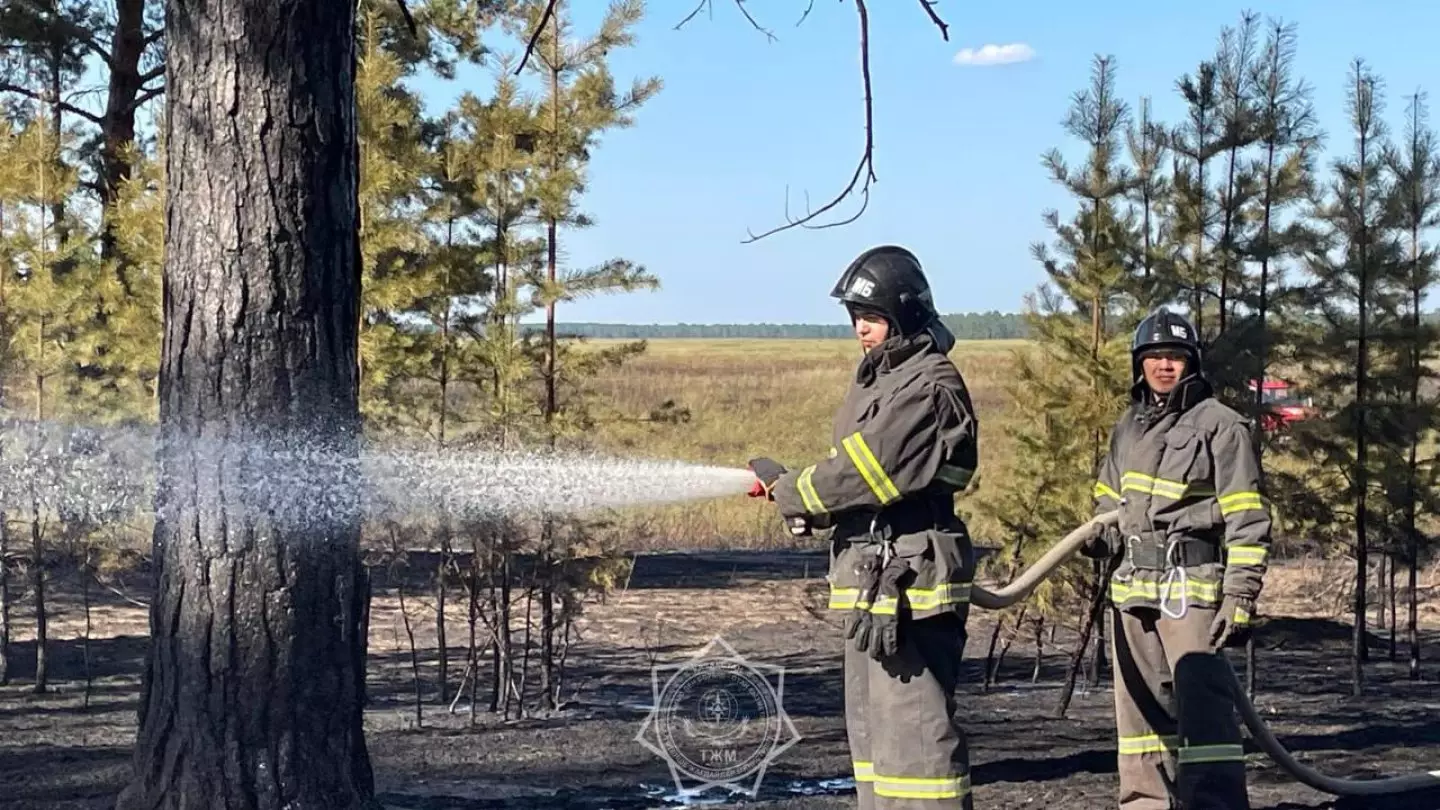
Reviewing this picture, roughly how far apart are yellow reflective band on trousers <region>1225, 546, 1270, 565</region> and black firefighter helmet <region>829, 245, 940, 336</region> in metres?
1.62

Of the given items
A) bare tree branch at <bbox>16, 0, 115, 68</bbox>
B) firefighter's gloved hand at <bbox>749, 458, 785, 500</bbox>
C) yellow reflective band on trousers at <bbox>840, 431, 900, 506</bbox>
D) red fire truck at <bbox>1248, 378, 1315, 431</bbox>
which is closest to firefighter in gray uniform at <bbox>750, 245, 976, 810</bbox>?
yellow reflective band on trousers at <bbox>840, 431, 900, 506</bbox>

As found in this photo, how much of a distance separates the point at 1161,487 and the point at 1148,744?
104 cm

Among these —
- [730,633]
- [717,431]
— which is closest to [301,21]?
[730,633]

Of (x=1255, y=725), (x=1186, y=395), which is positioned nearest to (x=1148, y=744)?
(x=1255, y=725)

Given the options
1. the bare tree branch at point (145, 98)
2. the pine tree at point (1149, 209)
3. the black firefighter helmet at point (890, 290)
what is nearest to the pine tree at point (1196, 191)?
the pine tree at point (1149, 209)

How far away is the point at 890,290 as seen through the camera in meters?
4.94

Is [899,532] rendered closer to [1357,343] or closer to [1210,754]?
[1210,754]

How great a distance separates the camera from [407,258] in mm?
8891

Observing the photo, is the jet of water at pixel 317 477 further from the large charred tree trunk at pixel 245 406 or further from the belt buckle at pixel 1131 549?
the belt buckle at pixel 1131 549

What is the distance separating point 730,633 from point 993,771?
548cm

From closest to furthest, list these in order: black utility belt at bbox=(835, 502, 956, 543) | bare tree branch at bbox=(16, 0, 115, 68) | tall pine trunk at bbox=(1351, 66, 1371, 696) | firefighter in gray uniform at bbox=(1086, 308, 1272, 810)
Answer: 1. black utility belt at bbox=(835, 502, 956, 543)
2. firefighter in gray uniform at bbox=(1086, 308, 1272, 810)
3. tall pine trunk at bbox=(1351, 66, 1371, 696)
4. bare tree branch at bbox=(16, 0, 115, 68)

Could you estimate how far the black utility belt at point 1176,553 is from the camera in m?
5.91

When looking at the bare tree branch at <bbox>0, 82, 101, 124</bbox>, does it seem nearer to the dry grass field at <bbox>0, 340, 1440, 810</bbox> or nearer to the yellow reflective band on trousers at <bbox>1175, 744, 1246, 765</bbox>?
the dry grass field at <bbox>0, 340, 1440, 810</bbox>

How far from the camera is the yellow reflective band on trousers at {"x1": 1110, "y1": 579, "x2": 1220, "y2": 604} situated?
19.0 ft
